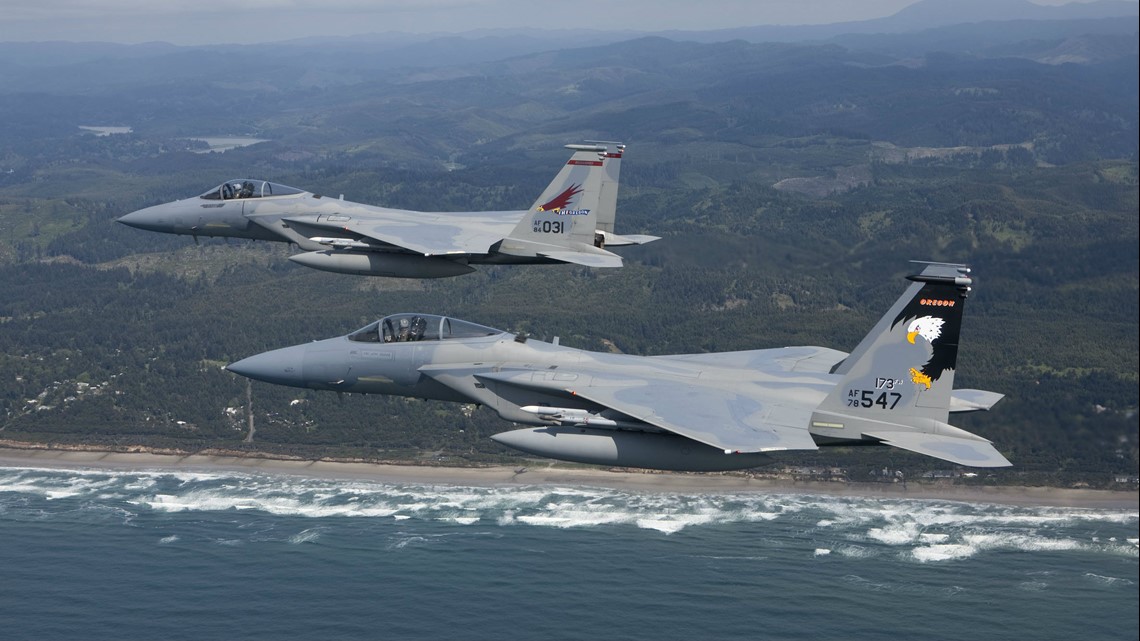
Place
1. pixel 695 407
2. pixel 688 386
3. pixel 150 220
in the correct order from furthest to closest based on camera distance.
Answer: pixel 150 220 < pixel 688 386 < pixel 695 407

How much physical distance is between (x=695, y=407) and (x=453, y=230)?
62.1 ft

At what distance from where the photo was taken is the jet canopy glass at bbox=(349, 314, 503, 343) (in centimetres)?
4662

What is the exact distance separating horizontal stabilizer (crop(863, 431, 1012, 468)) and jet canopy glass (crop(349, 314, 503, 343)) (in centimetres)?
1582

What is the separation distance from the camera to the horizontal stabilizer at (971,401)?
4288cm

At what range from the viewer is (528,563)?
9475cm

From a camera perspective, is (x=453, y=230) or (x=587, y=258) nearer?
(x=587, y=258)

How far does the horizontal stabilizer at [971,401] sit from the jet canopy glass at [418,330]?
57.6 ft

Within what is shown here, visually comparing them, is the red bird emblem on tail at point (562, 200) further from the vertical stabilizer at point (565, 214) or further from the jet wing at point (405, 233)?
the jet wing at point (405, 233)

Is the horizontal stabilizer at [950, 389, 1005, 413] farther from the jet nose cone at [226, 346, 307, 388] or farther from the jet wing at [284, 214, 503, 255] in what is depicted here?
the jet nose cone at [226, 346, 307, 388]

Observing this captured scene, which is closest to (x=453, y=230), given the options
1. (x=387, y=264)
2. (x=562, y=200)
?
(x=387, y=264)

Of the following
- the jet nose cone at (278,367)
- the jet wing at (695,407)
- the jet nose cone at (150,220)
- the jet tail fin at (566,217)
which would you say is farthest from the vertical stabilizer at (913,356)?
the jet nose cone at (150,220)

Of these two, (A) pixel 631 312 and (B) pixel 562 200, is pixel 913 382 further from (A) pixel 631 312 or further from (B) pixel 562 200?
(A) pixel 631 312

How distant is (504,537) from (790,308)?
42718mm

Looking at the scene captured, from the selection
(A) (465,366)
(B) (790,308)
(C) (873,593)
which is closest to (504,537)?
(C) (873,593)
